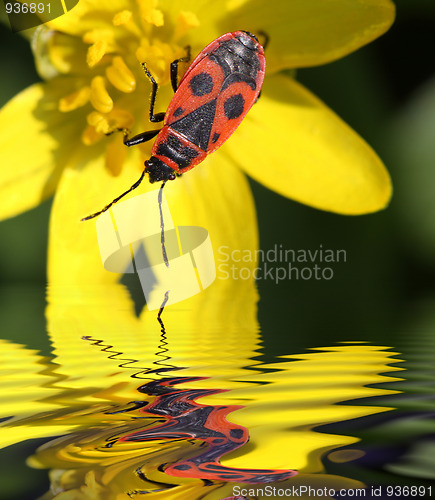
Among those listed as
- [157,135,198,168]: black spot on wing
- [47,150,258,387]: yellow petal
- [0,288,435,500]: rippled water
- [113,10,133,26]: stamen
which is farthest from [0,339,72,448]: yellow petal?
[113,10,133,26]: stamen

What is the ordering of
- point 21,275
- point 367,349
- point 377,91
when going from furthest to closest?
1. point 21,275
2. point 377,91
3. point 367,349

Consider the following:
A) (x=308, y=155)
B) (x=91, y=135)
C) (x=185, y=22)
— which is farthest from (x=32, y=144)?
(x=308, y=155)

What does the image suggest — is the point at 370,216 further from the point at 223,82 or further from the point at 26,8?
the point at 26,8

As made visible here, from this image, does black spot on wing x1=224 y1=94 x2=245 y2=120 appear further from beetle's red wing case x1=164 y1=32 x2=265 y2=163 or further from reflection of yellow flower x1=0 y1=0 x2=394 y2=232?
reflection of yellow flower x1=0 y1=0 x2=394 y2=232

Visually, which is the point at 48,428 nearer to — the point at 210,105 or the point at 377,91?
the point at 210,105

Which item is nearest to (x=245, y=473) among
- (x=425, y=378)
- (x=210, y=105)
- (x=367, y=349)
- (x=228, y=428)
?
(x=228, y=428)

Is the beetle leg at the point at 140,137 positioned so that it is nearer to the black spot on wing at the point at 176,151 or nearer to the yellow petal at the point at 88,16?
the black spot on wing at the point at 176,151
